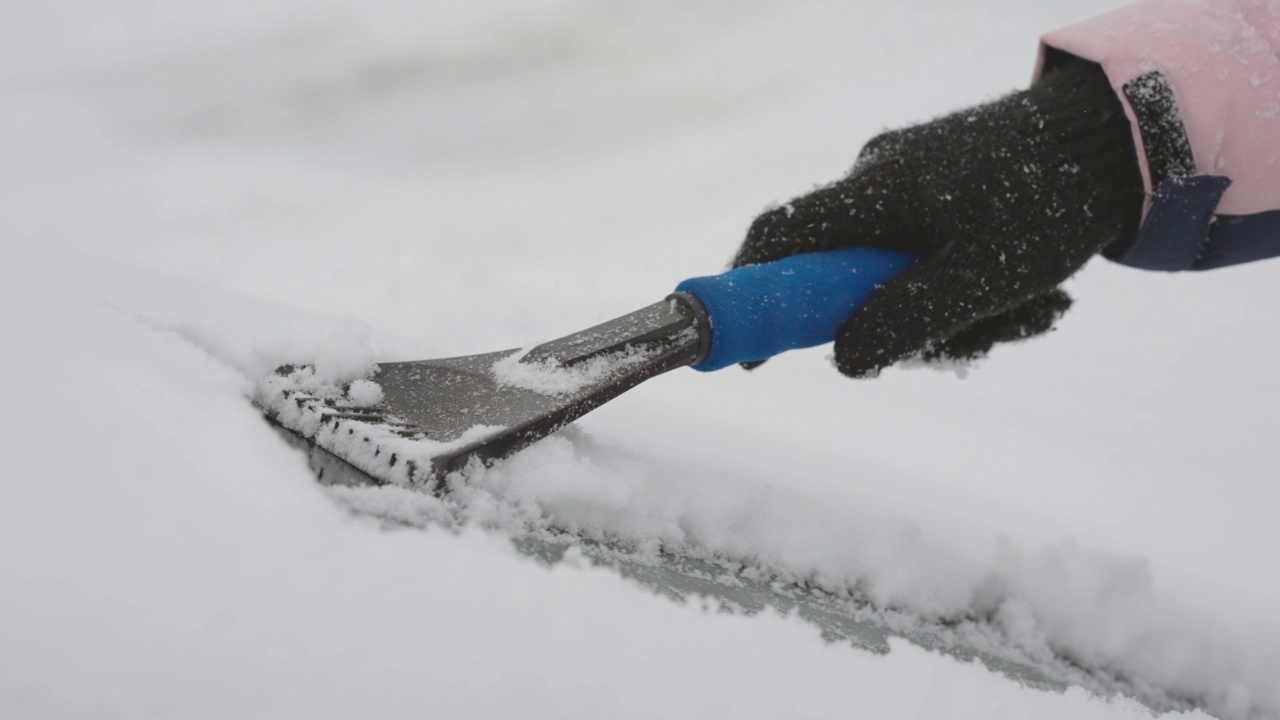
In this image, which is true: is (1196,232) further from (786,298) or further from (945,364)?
(786,298)

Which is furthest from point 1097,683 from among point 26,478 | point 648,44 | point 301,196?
point 648,44

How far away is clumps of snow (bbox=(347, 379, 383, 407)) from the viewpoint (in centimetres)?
69

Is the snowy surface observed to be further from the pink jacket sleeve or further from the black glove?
the pink jacket sleeve

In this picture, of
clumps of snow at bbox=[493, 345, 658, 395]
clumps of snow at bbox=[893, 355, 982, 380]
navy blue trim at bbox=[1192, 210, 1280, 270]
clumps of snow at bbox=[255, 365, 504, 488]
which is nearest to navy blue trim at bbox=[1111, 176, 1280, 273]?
navy blue trim at bbox=[1192, 210, 1280, 270]

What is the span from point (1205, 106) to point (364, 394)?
0.67 meters

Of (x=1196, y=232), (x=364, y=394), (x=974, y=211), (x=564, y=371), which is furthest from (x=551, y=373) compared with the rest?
(x=1196, y=232)

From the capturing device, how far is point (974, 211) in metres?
0.76

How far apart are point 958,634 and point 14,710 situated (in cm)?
59

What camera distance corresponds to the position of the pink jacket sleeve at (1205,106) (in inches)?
29.9

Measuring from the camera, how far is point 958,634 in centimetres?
71

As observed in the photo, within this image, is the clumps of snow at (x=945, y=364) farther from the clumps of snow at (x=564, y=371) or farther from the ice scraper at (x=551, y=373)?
the clumps of snow at (x=564, y=371)

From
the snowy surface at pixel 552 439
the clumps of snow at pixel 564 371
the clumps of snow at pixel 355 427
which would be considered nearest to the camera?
the snowy surface at pixel 552 439

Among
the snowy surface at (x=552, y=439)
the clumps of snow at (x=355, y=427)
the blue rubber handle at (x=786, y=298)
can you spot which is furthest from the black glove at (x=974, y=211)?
the clumps of snow at (x=355, y=427)

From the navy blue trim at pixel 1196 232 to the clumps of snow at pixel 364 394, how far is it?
0.62m
